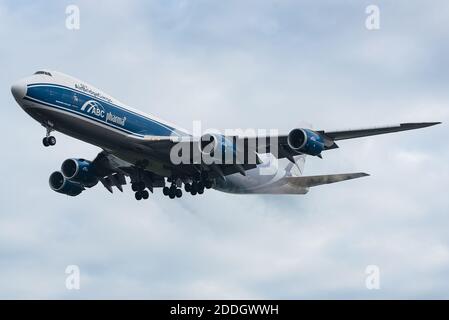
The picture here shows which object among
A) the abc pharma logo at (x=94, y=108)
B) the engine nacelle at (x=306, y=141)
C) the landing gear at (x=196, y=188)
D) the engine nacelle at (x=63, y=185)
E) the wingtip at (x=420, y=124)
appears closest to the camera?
the wingtip at (x=420, y=124)

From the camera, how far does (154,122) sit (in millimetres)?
66500

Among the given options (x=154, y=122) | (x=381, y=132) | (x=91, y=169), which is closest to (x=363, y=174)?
(x=381, y=132)

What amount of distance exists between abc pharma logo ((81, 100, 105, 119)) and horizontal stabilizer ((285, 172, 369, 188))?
18.0 m

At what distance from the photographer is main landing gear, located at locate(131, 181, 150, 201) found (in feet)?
237

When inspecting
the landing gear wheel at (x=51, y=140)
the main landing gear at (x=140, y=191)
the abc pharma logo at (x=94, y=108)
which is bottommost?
the main landing gear at (x=140, y=191)

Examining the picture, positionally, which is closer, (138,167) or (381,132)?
(381,132)

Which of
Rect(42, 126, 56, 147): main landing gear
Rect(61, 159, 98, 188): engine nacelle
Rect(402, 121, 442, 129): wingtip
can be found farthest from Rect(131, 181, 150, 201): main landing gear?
Rect(402, 121, 442, 129): wingtip

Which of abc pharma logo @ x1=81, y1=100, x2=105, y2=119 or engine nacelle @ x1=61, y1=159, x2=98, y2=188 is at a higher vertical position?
abc pharma logo @ x1=81, y1=100, x2=105, y2=119

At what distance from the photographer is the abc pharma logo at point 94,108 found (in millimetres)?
62375

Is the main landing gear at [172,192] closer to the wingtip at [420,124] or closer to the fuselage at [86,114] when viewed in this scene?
the fuselage at [86,114]

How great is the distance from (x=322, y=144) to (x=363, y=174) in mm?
5517

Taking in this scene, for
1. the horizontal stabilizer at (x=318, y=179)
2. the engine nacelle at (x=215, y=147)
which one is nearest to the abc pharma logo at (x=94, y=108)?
the engine nacelle at (x=215, y=147)

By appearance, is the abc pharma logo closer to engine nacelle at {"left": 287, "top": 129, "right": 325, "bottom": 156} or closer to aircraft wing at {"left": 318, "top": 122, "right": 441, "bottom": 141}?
engine nacelle at {"left": 287, "top": 129, "right": 325, "bottom": 156}

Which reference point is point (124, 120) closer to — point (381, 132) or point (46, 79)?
point (46, 79)
